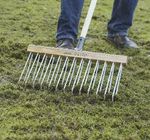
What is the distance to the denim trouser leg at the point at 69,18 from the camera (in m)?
4.49

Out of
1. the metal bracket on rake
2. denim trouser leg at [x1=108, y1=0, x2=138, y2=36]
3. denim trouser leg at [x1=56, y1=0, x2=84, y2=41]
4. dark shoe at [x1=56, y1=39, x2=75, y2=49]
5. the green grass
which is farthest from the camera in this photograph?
denim trouser leg at [x1=108, y1=0, x2=138, y2=36]

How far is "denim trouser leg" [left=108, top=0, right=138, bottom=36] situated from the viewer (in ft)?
16.2

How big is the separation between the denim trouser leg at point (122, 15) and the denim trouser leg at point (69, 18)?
0.58m

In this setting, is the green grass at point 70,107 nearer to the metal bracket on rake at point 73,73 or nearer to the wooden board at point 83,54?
the metal bracket on rake at point 73,73

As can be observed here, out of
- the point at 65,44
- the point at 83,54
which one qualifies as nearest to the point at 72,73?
the point at 83,54

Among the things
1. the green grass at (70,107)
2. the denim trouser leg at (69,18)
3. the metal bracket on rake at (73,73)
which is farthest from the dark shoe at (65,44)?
the metal bracket on rake at (73,73)

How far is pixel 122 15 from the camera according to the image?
499cm

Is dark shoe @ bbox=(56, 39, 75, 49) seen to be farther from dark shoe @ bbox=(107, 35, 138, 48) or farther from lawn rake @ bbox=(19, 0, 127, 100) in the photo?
dark shoe @ bbox=(107, 35, 138, 48)

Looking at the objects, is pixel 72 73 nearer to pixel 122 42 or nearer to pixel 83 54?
pixel 83 54

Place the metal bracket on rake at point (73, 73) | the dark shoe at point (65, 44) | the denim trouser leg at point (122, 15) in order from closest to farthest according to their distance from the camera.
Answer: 1. the metal bracket on rake at point (73, 73)
2. the dark shoe at point (65, 44)
3. the denim trouser leg at point (122, 15)

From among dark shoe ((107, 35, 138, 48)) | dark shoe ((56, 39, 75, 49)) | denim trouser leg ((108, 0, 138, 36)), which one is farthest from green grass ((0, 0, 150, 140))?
dark shoe ((56, 39, 75, 49))

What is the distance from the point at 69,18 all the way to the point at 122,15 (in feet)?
2.31

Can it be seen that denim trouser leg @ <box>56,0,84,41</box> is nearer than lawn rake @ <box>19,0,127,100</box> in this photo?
No

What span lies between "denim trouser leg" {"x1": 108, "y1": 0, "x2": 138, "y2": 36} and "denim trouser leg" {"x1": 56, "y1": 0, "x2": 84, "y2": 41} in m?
0.58
